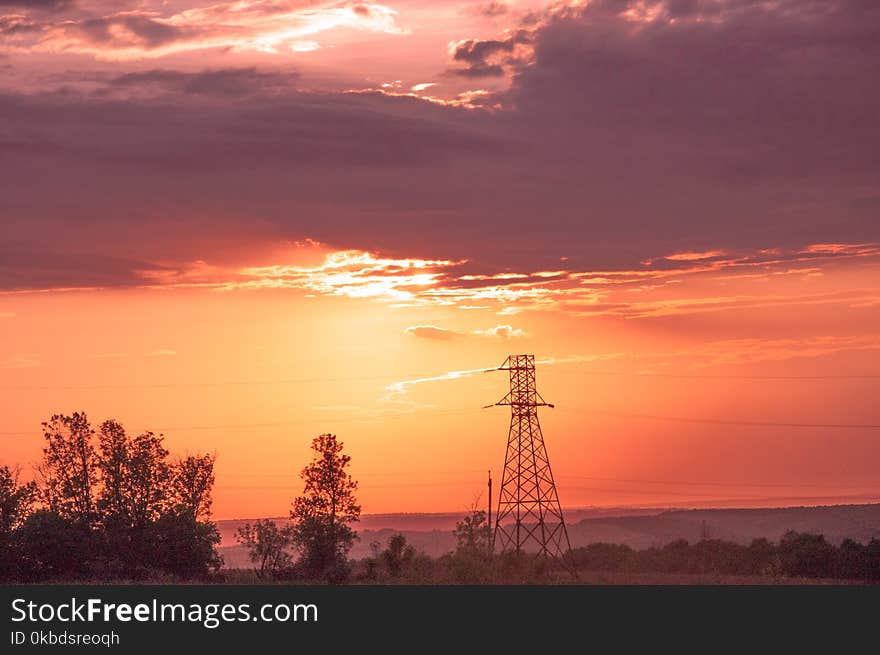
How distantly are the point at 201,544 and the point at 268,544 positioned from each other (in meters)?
17.2

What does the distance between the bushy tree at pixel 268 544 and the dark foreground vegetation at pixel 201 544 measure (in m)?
0.16

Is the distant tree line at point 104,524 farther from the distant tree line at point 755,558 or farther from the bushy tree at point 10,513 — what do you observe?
the distant tree line at point 755,558

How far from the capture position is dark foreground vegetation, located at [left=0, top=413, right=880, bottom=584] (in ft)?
401

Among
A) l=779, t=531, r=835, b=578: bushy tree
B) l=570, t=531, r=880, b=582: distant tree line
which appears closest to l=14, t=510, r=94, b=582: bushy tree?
l=570, t=531, r=880, b=582: distant tree line

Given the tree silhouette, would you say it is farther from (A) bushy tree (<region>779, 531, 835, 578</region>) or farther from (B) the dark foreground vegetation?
(A) bushy tree (<region>779, 531, 835, 578</region>)

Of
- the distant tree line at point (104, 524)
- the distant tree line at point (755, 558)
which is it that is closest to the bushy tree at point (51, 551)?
the distant tree line at point (104, 524)

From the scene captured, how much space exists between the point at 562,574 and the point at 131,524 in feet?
146

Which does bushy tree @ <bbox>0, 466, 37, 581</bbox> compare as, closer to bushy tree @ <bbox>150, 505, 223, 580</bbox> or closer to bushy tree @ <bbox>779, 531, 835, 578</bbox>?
bushy tree @ <bbox>150, 505, 223, 580</bbox>

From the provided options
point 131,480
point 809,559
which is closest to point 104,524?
point 131,480

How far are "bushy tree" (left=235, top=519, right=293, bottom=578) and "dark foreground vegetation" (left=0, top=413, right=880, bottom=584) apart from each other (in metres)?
0.16

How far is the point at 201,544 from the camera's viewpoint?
129250mm

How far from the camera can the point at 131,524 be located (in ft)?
429

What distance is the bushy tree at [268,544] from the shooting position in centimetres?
14075

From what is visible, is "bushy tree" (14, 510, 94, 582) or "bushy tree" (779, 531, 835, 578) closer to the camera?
"bushy tree" (14, 510, 94, 582)
